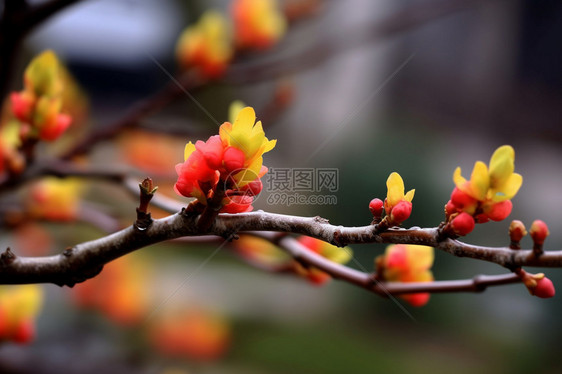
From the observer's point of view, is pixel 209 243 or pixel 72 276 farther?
pixel 209 243

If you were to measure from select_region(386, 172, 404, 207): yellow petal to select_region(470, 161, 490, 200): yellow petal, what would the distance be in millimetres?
21

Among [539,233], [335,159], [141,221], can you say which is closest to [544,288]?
[539,233]

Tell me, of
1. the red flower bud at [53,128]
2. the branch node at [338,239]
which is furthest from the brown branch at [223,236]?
the red flower bud at [53,128]

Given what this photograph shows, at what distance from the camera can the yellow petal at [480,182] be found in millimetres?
134

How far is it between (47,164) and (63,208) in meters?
0.08

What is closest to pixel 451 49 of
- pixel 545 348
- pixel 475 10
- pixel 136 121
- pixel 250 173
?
pixel 475 10

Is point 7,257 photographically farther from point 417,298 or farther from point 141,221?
point 417,298

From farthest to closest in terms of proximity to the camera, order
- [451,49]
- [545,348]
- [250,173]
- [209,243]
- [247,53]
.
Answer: [451,49]
[545,348]
[247,53]
[209,243]
[250,173]

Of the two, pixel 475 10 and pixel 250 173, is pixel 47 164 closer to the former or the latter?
pixel 250 173

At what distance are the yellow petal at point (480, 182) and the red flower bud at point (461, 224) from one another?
11 millimetres

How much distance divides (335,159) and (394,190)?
77cm

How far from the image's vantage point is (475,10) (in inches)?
54.0

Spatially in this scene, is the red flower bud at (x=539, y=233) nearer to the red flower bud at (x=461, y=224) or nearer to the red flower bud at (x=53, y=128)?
the red flower bud at (x=461, y=224)

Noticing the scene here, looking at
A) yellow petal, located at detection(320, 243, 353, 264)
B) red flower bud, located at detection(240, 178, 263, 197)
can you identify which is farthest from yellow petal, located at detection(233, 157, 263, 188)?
yellow petal, located at detection(320, 243, 353, 264)
